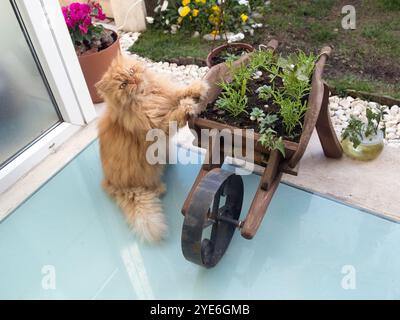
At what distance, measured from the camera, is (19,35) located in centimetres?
178

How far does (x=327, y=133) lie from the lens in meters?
1.58

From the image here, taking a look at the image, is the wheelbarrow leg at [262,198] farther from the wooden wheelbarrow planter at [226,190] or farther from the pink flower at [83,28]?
the pink flower at [83,28]

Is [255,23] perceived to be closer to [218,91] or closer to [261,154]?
[218,91]

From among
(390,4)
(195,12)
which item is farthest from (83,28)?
(390,4)

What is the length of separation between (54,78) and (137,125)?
777 mm

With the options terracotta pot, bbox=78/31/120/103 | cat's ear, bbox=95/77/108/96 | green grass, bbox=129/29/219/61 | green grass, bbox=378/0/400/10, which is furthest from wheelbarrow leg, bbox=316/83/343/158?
green grass, bbox=378/0/400/10

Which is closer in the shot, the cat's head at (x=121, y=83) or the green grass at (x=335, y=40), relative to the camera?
the cat's head at (x=121, y=83)

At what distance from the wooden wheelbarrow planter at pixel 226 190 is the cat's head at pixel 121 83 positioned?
0.25m

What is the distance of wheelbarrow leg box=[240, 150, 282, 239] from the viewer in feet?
4.03

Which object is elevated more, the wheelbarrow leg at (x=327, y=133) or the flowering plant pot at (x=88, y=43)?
the flowering plant pot at (x=88, y=43)

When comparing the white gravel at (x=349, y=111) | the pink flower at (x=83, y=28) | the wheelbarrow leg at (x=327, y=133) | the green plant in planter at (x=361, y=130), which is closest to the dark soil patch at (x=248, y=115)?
the wheelbarrow leg at (x=327, y=133)

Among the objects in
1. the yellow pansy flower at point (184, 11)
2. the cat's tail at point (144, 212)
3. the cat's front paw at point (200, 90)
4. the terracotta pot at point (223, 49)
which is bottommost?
the cat's tail at point (144, 212)

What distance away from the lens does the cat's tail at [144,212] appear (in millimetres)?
1432
